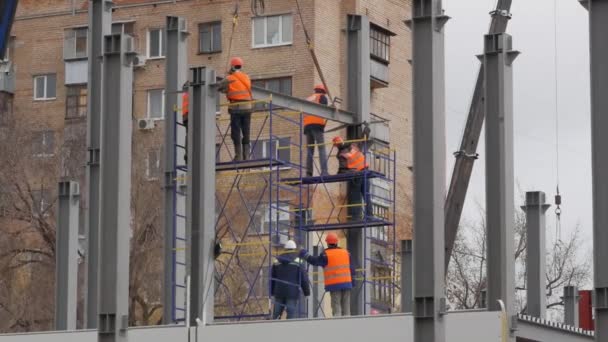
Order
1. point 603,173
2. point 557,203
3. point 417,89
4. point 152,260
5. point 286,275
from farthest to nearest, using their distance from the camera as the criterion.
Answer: point 152,260 → point 557,203 → point 286,275 → point 417,89 → point 603,173

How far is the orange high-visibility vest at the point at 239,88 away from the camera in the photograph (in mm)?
28391

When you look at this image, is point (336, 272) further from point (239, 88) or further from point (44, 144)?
point (44, 144)

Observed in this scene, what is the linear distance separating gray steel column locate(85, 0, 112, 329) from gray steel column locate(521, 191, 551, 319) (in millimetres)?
7161

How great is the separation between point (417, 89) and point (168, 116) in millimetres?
8400

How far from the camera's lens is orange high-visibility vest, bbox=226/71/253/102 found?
1118 inches

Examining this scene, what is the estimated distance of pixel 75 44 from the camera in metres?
68.8

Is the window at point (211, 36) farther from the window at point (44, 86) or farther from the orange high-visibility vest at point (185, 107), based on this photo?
the orange high-visibility vest at point (185, 107)

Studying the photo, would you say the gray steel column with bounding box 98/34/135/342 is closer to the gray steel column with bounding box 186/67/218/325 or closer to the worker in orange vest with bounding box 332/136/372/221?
the gray steel column with bounding box 186/67/218/325

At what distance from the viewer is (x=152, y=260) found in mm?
50000

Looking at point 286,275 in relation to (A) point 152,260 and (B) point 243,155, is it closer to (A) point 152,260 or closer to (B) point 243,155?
(B) point 243,155

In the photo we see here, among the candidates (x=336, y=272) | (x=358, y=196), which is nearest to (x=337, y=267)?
(x=336, y=272)

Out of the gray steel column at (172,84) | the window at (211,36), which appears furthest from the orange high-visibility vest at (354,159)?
the window at (211,36)

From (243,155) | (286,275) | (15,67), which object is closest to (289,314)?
(286,275)

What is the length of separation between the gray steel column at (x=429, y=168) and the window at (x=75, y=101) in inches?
1838
